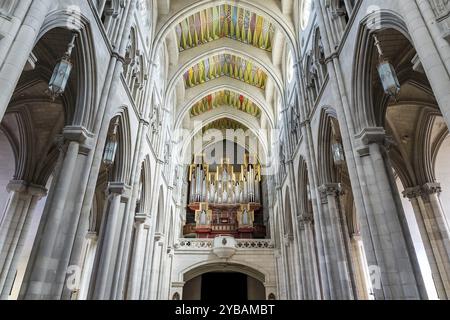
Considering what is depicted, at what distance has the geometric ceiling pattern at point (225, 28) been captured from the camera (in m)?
17.9

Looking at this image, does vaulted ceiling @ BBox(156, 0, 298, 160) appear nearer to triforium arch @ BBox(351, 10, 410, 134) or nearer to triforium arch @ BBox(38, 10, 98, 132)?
triforium arch @ BBox(351, 10, 410, 134)

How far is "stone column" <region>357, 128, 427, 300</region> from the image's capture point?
5980 mm

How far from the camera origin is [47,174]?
12.5 m

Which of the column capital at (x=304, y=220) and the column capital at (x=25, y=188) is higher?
the column capital at (x=25, y=188)

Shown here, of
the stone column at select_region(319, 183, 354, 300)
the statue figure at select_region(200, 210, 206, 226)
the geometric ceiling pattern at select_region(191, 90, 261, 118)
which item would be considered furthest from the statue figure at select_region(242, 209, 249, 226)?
the stone column at select_region(319, 183, 354, 300)

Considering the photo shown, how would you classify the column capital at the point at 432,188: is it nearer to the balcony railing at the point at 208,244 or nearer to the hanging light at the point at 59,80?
the balcony railing at the point at 208,244

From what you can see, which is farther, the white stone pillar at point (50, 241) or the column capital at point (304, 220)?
the column capital at point (304, 220)

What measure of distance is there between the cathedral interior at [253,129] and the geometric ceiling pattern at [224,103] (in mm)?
231

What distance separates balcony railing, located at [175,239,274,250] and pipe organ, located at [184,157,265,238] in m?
2.36

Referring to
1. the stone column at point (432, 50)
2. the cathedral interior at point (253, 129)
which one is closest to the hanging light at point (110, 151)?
the cathedral interior at point (253, 129)

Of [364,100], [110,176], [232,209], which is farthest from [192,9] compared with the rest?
[232,209]

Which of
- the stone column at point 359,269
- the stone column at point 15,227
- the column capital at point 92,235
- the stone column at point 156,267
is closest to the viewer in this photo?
the stone column at point 15,227

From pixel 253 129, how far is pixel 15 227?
17555 mm
